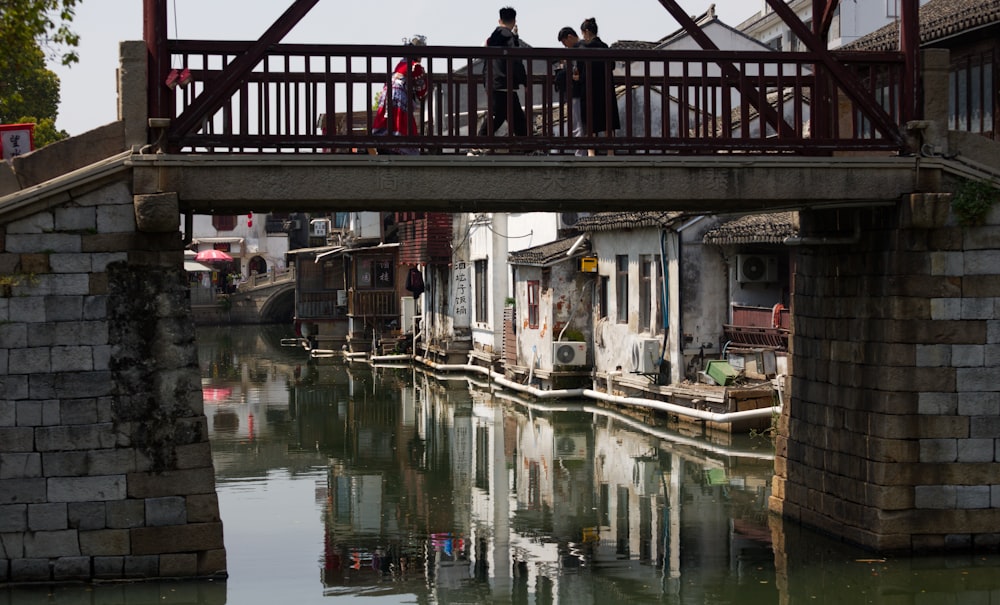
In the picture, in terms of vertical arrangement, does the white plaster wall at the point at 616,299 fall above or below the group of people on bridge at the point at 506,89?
below

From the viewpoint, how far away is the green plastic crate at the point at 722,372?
2366 centimetres

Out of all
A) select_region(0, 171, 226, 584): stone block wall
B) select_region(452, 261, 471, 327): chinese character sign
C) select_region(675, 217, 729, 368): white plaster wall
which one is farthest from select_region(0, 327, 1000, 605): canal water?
select_region(452, 261, 471, 327): chinese character sign

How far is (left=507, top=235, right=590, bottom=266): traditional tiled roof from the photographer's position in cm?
3005

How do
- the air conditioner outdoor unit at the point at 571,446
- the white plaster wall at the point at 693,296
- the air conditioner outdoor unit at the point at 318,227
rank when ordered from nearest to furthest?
the air conditioner outdoor unit at the point at 571,446 → the white plaster wall at the point at 693,296 → the air conditioner outdoor unit at the point at 318,227

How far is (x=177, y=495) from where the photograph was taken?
12430 millimetres

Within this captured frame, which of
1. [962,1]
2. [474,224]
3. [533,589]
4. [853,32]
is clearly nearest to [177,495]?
[533,589]

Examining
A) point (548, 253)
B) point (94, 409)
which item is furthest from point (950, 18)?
point (548, 253)

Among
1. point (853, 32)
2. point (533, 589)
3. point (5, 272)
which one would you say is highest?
point (853, 32)

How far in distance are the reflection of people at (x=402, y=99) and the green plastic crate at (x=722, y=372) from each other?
10.9 meters

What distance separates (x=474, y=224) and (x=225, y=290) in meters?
35.2

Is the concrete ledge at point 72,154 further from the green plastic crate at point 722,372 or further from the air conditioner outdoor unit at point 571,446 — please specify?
the green plastic crate at point 722,372

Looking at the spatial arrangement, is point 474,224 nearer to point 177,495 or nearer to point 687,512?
point 687,512

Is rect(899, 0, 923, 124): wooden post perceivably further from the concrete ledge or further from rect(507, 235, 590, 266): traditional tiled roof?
rect(507, 235, 590, 266): traditional tiled roof

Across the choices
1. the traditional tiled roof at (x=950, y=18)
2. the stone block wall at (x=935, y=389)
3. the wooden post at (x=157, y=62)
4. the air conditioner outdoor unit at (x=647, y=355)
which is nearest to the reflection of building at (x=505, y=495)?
the air conditioner outdoor unit at (x=647, y=355)
